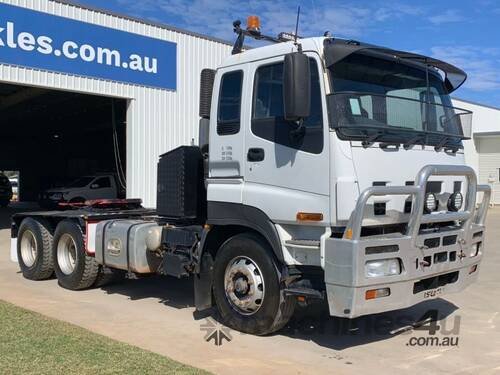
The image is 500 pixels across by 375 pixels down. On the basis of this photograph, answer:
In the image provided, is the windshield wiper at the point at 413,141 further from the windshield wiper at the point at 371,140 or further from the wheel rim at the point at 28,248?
the wheel rim at the point at 28,248

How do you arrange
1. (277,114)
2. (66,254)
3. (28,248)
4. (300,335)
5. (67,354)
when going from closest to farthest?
1. (67,354)
2. (277,114)
3. (300,335)
4. (66,254)
5. (28,248)

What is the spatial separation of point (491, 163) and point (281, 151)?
33.3 meters

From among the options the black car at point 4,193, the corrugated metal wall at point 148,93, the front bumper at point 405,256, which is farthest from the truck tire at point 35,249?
the black car at point 4,193

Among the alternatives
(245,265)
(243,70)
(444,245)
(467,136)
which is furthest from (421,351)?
(243,70)

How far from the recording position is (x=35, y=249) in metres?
10.0

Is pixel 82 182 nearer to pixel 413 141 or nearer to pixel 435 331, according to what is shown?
pixel 435 331

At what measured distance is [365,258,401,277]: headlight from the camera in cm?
521

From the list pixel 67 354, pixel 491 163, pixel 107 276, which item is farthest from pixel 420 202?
pixel 491 163

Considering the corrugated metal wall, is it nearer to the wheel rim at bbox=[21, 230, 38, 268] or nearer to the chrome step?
the wheel rim at bbox=[21, 230, 38, 268]

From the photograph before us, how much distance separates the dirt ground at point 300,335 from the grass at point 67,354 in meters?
0.33

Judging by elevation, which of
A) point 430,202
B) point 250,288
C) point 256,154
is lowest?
point 250,288

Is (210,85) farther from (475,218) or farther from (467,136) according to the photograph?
(475,218)

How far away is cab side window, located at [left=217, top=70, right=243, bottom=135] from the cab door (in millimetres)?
170

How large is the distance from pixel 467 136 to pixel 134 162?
10.6 meters
